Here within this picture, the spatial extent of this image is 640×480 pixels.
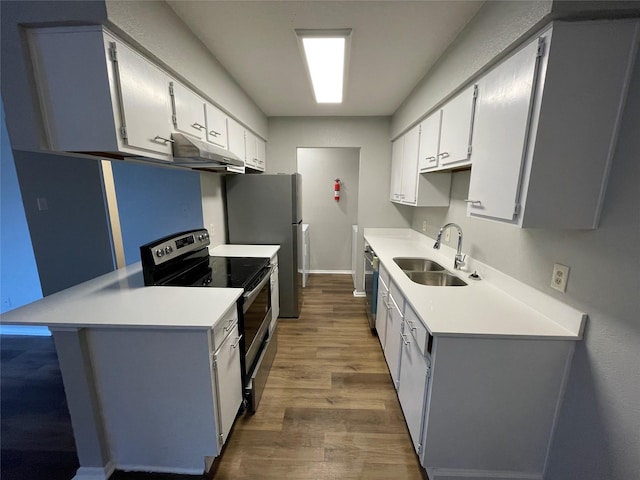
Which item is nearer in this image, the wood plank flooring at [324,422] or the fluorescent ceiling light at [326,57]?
the wood plank flooring at [324,422]

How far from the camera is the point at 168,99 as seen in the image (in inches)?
56.1

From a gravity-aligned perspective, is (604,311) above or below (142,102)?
below

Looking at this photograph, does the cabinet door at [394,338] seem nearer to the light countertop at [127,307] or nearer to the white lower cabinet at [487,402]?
the white lower cabinet at [487,402]

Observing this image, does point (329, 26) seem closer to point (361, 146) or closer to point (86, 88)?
point (86, 88)

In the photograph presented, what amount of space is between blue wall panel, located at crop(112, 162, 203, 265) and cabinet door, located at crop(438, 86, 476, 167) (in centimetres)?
212

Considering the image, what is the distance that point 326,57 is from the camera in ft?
6.08

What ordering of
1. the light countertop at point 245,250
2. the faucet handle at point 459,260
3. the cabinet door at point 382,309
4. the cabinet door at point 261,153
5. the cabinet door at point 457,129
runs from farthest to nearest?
the cabinet door at point 261,153 → the light countertop at point 245,250 → the cabinet door at point 382,309 → the faucet handle at point 459,260 → the cabinet door at point 457,129

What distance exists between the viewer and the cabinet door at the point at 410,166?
245cm

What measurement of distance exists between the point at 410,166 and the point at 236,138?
1.79 m

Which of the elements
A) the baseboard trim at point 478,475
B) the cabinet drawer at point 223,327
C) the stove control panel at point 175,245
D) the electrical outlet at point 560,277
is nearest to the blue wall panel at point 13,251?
the stove control panel at point 175,245

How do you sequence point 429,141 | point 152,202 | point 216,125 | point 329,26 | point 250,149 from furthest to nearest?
point 250,149, point 429,141, point 216,125, point 152,202, point 329,26

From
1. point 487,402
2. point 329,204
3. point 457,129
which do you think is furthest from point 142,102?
point 329,204

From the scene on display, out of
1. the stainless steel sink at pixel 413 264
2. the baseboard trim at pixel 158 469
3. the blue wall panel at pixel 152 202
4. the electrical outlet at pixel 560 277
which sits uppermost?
the blue wall panel at pixel 152 202

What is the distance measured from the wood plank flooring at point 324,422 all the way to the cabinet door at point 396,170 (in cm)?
175
